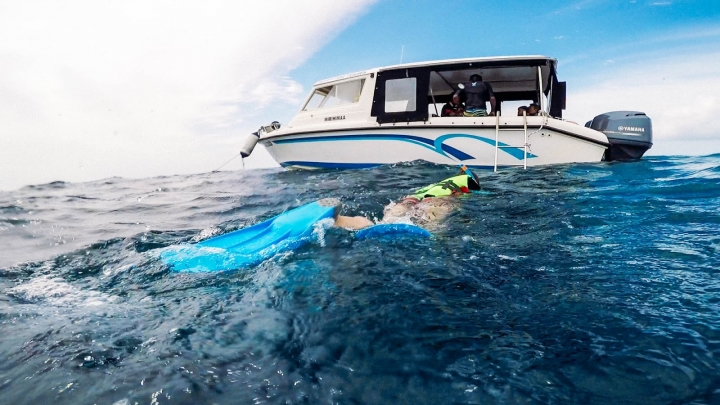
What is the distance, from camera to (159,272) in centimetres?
356

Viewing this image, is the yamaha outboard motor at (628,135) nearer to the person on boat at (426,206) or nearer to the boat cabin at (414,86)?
the boat cabin at (414,86)

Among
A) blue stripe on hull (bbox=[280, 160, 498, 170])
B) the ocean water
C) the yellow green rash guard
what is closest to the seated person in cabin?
blue stripe on hull (bbox=[280, 160, 498, 170])

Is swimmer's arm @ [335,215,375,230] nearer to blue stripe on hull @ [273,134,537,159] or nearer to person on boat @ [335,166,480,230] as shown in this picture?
person on boat @ [335,166,480,230]

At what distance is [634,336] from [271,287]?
2.25 m

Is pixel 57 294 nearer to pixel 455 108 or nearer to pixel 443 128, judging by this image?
pixel 443 128

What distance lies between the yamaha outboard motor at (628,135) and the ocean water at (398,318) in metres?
4.79

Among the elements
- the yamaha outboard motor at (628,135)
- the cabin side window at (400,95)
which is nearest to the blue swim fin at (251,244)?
the cabin side window at (400,95)

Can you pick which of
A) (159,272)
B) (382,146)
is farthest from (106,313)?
(382,146)

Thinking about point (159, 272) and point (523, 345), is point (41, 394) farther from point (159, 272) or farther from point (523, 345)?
point (523, 345)

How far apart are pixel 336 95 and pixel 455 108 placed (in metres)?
3.24

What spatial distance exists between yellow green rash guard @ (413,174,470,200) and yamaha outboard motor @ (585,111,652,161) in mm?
5298

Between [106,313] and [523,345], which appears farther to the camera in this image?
[106,313]

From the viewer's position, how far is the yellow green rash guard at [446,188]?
5.74m

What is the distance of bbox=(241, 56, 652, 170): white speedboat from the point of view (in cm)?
920
